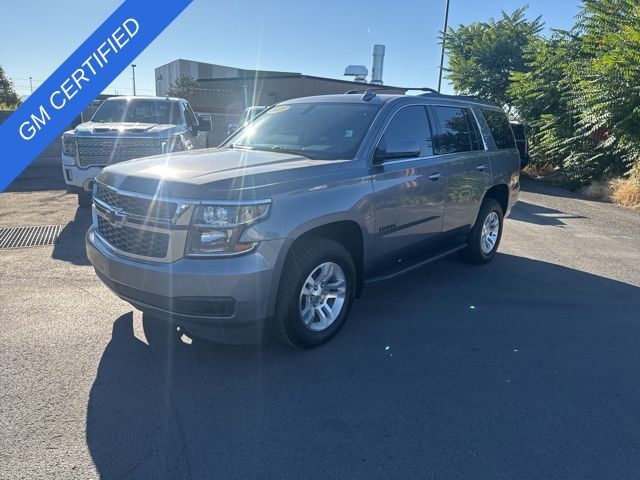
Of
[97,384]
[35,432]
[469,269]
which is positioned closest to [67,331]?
[97,384]

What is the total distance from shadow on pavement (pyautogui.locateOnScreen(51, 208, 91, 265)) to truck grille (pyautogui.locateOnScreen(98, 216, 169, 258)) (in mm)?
2535

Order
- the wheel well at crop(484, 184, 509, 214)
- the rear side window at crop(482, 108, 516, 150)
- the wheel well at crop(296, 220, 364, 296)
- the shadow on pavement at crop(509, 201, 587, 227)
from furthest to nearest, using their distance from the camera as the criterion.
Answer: the shadow on pavement at crop(509, 201, 587, 227) → the wheel well at crop(484, 184, 509, 214) → the rear side window at crop(482, 108, 516, 150) → the wheel well at crop(296, 220, 364, 296)

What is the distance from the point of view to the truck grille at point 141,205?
322cm

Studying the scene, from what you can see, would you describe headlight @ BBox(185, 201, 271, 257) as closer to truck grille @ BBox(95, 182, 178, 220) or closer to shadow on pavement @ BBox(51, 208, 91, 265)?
truck grille @ BBox(95, 182, 178, 220)

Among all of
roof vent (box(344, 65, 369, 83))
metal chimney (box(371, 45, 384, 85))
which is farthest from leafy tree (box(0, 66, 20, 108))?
metal chimney (box(371, 45, 384, 85))

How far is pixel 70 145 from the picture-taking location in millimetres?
8484

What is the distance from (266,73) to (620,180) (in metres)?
41.0

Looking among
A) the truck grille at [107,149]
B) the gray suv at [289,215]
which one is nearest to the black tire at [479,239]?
the gray suv at [289,215]

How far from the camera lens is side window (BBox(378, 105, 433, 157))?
442cm

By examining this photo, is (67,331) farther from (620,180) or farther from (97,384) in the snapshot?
(620,180)

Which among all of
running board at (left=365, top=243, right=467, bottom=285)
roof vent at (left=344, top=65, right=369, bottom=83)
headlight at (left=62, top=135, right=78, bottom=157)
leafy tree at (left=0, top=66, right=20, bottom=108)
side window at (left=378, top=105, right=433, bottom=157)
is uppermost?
roof vent at (left=344, top=65, right=369, bottom=83)

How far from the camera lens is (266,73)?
48125mm

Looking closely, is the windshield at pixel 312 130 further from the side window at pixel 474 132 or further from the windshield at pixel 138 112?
the windshield at pixel 138 112

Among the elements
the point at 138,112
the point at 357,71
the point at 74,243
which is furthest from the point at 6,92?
the point at 74,243
